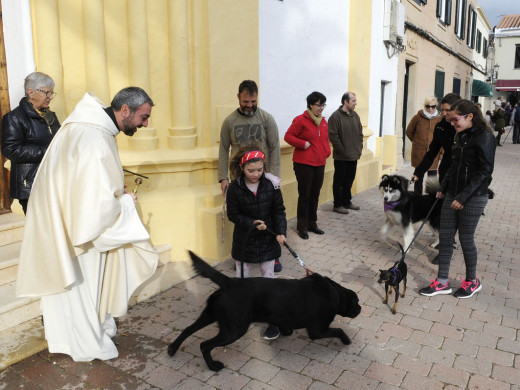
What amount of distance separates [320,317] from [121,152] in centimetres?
286

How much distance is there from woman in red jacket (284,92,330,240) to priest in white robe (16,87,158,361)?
10.5ft

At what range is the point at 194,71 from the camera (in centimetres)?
518

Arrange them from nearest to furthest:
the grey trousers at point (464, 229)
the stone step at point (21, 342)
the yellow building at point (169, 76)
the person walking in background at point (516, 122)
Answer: the stone step at point (21, 342), the grey trousers at point (464, 229), the yellow building at point (169, 76), the person walking in background at point (516, 122)

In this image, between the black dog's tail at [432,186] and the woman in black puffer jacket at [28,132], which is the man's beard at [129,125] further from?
the black dog's tail at [432,186]

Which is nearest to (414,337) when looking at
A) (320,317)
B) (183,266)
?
(320,317)

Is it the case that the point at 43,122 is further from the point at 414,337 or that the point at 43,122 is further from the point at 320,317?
the point at 414,337

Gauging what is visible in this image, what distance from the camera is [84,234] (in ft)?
9.37

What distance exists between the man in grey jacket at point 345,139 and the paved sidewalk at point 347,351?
265cm

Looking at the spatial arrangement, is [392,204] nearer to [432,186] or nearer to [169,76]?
[432,186]

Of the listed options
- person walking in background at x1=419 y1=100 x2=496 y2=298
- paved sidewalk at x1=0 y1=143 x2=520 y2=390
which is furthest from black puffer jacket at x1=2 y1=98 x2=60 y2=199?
person walking in background at x1=419 y1=100 x2=496 y2=298

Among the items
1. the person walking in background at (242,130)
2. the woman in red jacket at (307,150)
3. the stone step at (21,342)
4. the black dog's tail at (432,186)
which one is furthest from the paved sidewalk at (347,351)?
the woman in red jacket at (307,150)

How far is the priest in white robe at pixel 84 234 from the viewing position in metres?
2.87

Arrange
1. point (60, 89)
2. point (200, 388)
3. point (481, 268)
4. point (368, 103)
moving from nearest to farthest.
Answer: point (200, 388)
point (60, 89)
point (481, 268)
point (368, 103)

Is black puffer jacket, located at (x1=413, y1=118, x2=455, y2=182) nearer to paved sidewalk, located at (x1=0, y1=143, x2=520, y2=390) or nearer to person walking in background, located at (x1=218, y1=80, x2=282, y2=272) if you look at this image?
paved sidewalk, located at (x1=0, y1=143, x2=520, y2=390)
